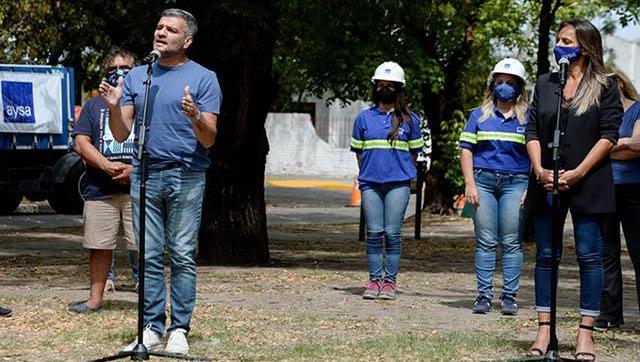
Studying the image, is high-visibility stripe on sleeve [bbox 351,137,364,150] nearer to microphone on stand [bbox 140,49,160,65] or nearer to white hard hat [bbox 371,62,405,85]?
white hard hat [bbox 371,62,405,85]

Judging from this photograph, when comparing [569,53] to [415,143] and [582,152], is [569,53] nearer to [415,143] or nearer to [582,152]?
[582,152]

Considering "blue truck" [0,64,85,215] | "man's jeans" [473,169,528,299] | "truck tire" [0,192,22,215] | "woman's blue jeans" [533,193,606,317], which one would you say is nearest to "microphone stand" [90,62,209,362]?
Answer: "woman's blue jeans" [533,193,606,317]

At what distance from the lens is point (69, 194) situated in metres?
26.6

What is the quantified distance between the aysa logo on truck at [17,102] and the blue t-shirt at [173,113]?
17786 mm

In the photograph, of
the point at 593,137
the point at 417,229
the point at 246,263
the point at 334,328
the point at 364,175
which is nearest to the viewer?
the point at 593,137

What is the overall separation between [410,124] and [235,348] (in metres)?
3.82

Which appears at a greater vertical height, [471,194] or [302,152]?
[302,152]

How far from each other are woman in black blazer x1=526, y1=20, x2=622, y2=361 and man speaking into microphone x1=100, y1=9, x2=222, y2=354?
1.97 metres

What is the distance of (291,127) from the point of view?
50.1 meters

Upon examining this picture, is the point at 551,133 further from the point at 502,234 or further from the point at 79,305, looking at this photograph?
the point at 79,305

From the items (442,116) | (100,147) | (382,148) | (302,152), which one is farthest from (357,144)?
(302,152)

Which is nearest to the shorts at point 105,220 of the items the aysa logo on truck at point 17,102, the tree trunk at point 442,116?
the aysa logo on truck at point 17,102

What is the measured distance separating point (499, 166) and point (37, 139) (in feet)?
55.5

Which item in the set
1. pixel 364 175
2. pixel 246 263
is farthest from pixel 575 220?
pixel 246 263
